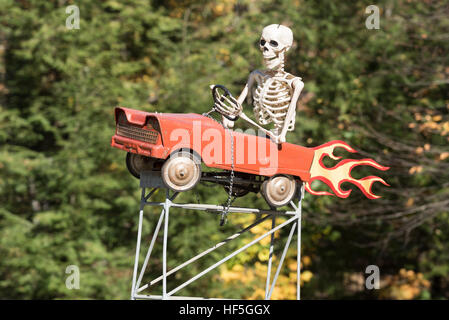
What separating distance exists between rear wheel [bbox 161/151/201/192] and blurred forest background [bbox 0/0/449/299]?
4803 mm

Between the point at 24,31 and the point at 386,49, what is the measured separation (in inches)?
232

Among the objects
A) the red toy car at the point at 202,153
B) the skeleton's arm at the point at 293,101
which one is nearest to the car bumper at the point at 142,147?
the red toy car at the point at 202,153

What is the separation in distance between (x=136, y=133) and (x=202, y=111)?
5.73 m

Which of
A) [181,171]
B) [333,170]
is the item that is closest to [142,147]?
[181,171]

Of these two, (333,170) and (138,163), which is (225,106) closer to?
(138,163)

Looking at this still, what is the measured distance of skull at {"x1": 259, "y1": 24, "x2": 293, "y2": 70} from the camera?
16.1 feet

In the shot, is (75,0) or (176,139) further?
(75,0)

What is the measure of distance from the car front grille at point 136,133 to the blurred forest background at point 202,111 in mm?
4806

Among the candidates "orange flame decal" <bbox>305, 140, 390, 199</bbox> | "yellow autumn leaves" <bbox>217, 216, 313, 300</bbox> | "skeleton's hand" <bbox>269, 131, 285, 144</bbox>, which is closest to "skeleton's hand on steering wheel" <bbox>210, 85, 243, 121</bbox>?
"skeleton's hand" <bbox>269, 131, 285, 144</bbox>

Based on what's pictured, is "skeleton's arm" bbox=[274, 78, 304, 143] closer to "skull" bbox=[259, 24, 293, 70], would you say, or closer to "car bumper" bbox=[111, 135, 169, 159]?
"skull" bbox=[259, 24, 293, 70]

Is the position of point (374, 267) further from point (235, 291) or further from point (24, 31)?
point (24, 31)

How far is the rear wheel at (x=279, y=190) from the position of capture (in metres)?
4.82
